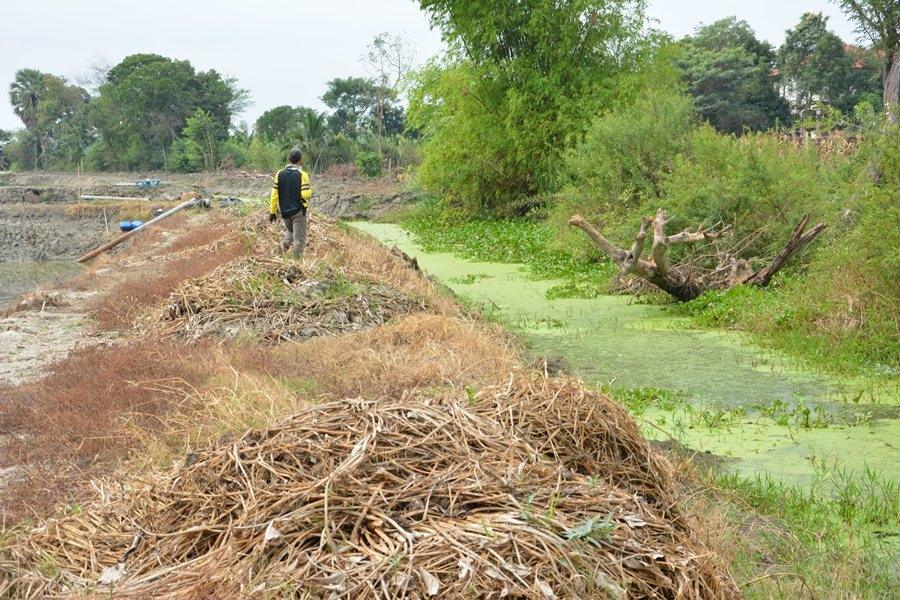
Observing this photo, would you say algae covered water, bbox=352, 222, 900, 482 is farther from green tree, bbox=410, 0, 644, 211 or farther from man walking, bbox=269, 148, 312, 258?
green tree, bbox=410, 0, 644, 211

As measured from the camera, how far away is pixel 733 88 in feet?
157

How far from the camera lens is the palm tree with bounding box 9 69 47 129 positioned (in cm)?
8306

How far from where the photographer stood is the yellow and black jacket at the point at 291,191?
492 inches

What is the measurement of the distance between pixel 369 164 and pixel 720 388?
150ft

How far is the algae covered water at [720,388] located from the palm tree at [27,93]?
81.7m

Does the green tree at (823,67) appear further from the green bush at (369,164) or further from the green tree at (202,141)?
the green tree at (202,141)

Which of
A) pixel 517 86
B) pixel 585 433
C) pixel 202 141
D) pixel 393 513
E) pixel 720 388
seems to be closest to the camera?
pixel 393 513

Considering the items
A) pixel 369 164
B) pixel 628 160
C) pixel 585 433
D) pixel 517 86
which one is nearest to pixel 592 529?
pixel 585 433

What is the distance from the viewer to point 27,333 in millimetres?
11633

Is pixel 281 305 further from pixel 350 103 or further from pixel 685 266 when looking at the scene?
pixel 350 103

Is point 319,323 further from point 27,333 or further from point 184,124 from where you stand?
point 184,124

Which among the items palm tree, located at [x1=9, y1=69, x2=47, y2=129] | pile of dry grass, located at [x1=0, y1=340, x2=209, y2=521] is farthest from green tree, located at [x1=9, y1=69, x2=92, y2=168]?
pile of dry grass, located at [x1=0, y1=340, x2=209, y2=521]

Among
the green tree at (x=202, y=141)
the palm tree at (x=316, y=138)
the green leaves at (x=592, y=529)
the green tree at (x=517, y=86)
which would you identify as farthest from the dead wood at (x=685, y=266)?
the green tree at (x=202, y=141)

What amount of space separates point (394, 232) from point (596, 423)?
2477 centimetres
